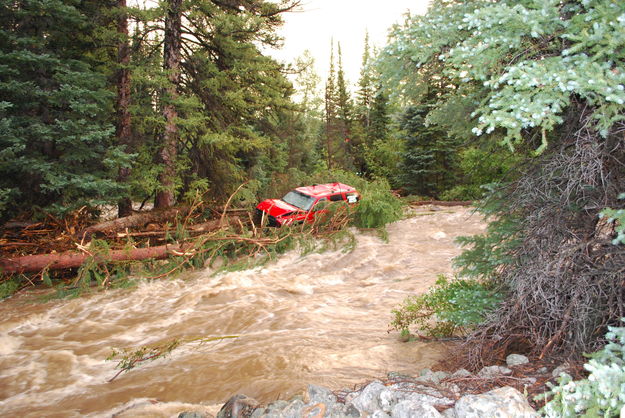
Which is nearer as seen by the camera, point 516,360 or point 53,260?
point 516,360

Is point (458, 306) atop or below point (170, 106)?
below

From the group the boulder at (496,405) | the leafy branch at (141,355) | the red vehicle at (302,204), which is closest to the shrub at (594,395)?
the boulder at (496,405)

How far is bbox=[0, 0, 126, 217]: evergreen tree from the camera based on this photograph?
837 cm

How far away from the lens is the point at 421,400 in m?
2.66

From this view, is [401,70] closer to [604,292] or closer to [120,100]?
[604,292]

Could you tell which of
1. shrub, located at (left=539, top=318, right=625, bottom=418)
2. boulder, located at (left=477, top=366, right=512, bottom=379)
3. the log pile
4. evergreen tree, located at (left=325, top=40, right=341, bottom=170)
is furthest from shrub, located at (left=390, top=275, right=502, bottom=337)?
evergreen tree, located at (left=325, top=40, right=341, bottom=170)

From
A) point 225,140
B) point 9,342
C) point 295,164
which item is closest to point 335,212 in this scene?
point 225,140

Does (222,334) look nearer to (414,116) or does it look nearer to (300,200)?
(300,200)

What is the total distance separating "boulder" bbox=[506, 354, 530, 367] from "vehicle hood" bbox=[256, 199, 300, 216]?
825 centimetres

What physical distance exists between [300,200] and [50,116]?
7.03 metres

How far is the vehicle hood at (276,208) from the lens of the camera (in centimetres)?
1099

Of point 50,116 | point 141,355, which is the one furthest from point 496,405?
point 50,116

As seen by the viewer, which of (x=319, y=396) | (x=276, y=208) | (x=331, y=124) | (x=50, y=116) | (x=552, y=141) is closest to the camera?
(x=319, y=396)

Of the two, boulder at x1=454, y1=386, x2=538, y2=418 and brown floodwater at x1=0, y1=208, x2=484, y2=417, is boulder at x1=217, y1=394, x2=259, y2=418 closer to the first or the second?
brown floodwater at x1=0, y1=208, x2=484, y2=417
